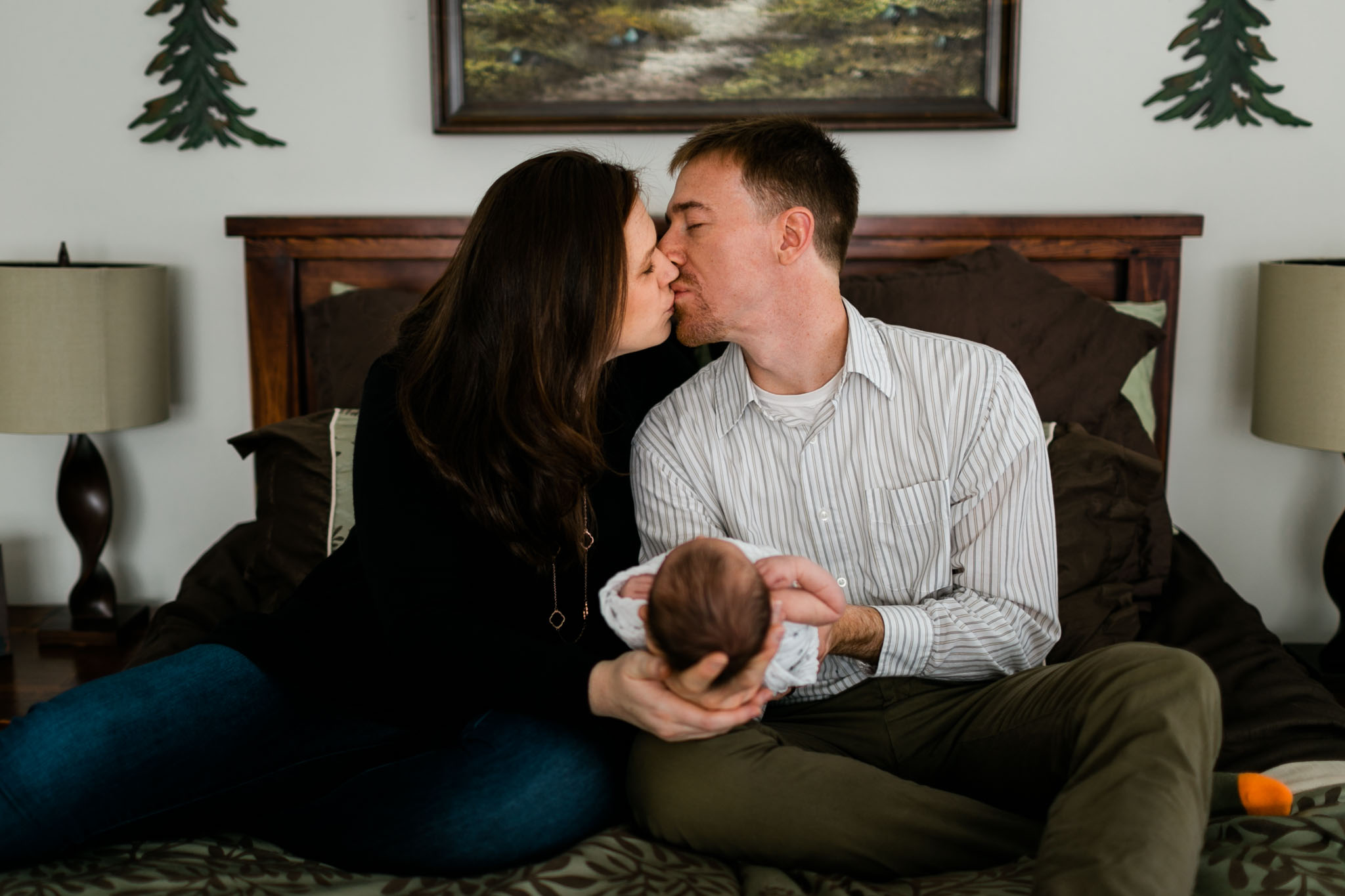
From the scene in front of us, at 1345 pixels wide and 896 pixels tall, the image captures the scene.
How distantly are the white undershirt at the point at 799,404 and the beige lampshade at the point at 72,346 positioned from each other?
142cm

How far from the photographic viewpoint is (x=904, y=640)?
4.84 ft

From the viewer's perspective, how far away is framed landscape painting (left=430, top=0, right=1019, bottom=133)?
232 centimetres

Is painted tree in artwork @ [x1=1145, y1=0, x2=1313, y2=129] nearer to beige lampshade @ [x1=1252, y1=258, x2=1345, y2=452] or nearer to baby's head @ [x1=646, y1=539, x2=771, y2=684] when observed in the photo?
beige lampshade @ [x1=1252, y1=258, x2=1345, y2=452]

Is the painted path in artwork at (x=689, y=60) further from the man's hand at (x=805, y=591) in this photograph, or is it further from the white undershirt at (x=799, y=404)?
the man's hand at (x=805, y=591)

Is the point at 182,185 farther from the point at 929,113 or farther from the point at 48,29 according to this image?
the point at 929,113

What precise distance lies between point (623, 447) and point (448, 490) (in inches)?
12.5

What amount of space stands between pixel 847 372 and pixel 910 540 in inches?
10.5

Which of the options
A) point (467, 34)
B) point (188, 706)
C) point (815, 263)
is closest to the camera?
point (188, 706)

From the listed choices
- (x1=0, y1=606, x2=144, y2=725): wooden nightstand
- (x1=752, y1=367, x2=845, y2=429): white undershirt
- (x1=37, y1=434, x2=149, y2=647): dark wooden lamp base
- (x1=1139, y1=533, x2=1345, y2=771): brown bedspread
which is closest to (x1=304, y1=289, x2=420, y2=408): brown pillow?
(x1=37, y1=434, x2=149, y2=647): dark wooden lamp base

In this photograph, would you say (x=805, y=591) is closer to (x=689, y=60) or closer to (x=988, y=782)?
(x=988, y=782)

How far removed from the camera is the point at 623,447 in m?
1.71

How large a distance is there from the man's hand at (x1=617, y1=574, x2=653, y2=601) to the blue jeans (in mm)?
232

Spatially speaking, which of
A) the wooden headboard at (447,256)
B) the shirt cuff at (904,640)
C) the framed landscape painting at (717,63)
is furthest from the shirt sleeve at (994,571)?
the framed landscape painting at (717,63)

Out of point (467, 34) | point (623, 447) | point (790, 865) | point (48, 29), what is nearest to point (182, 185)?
point (48, 29)
